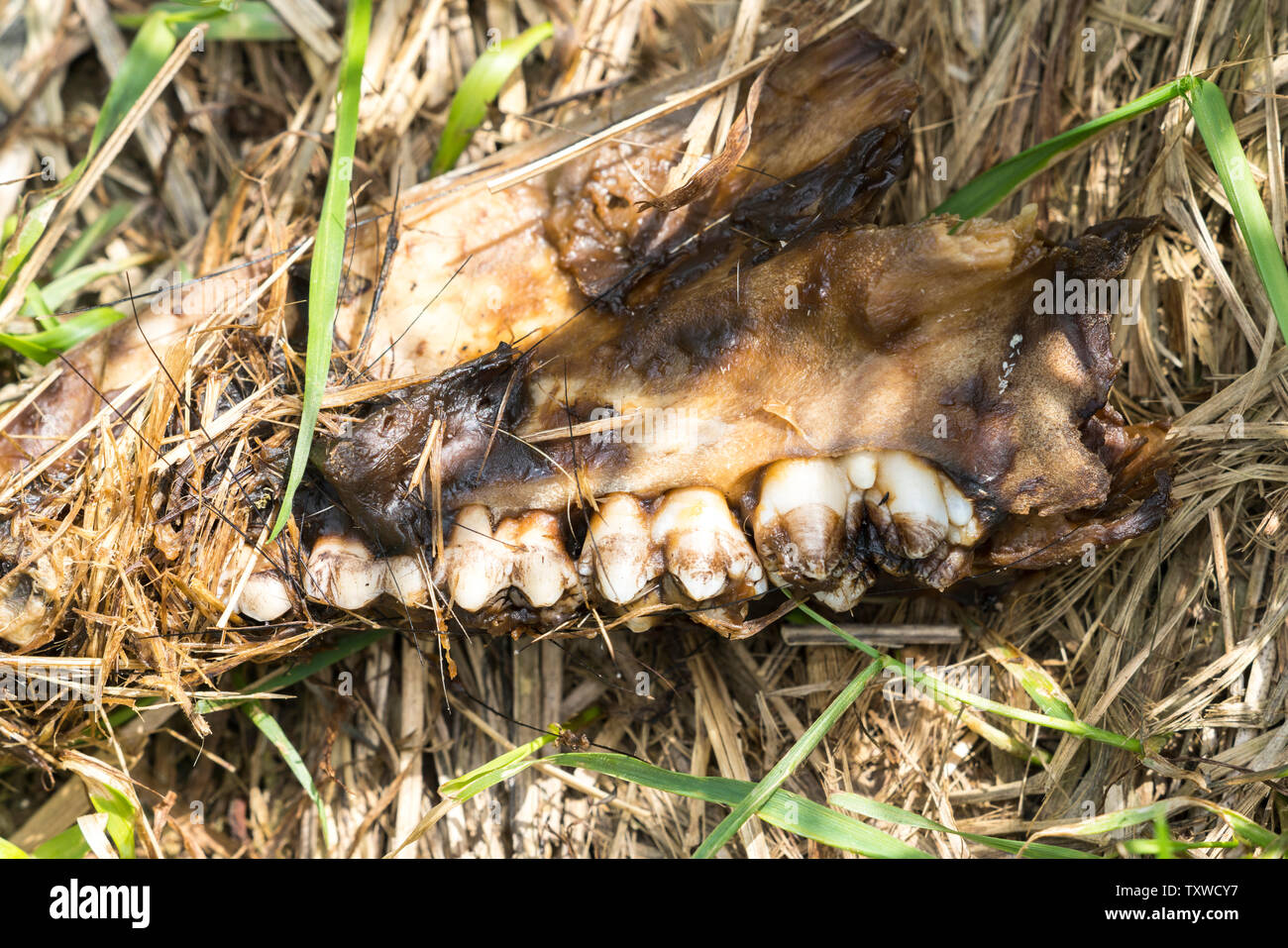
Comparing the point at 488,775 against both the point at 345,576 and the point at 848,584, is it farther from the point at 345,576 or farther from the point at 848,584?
the point at 848,584

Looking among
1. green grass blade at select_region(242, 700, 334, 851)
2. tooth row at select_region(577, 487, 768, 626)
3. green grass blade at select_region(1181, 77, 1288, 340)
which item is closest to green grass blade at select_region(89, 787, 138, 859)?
green grass blade at select_region(242, 700, 334, 851)

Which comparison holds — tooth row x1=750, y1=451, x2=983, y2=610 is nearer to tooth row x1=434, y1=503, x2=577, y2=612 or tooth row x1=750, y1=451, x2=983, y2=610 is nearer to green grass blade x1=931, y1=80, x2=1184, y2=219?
tooth row x1=434, y1=503, x2=577, y2=612

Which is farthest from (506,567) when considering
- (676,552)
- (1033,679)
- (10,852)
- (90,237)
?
(90,237)

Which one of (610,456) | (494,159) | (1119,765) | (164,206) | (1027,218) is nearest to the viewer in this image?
(1027,218)

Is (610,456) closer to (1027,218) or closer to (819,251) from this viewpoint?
(819,251)

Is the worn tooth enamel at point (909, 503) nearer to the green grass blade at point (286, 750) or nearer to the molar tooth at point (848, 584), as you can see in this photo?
the molar tooth at point (848, 584)
